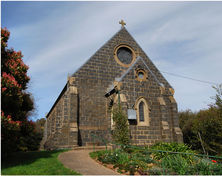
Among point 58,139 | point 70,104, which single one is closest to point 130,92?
point 70,104

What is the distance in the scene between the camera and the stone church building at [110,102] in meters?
15.3

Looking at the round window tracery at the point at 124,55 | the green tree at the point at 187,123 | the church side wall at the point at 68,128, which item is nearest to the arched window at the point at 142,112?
the church side wall at the point at 68,128

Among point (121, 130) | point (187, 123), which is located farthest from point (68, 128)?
point (187, 123)

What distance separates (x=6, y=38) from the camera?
32.3 ft

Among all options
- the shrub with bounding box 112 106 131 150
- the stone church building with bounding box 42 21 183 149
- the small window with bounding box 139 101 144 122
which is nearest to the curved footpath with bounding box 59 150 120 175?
the shrub with bounding box 112 106 131 150

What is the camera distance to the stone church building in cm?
1527

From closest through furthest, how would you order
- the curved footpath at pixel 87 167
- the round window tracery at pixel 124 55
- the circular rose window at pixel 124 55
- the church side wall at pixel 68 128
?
the curved footpath at pixel 87 167 < the church side wall at pixel 68 128 < the round window tracery at pixel 124 55 < the circular rose window at pixel 124 55

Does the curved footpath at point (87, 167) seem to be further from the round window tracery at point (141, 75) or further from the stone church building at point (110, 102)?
the round window tracery at point (141, 75)

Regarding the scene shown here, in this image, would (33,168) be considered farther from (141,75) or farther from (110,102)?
(141,75)

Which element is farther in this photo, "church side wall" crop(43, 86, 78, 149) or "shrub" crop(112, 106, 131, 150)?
"church side wall" crop(43, 86, 78, 149)

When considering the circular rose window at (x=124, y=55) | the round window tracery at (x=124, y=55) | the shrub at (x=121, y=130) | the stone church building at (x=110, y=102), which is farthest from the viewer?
the circular rose window at (x=124, y=55)

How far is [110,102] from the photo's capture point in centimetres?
1767

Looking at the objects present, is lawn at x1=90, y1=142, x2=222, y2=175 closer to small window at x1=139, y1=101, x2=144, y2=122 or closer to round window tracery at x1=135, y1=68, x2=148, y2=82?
small window at x1=139, y1=101, x2=144, y2=122

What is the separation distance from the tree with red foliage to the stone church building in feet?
18.8
